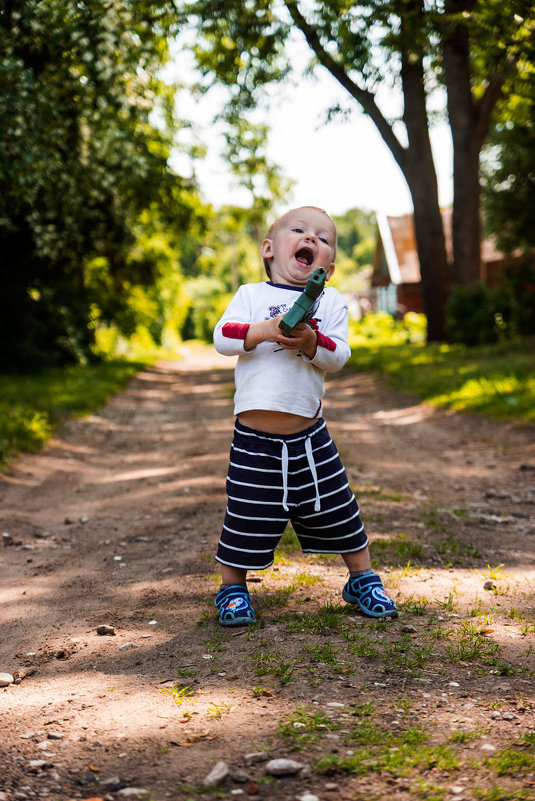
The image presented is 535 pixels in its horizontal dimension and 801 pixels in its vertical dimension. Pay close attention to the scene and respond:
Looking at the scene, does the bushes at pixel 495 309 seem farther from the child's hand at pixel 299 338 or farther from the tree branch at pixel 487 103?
the child's hand at pixel 299 338

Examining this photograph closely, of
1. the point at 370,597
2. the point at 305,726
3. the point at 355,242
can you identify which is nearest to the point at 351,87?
the point at 370,597

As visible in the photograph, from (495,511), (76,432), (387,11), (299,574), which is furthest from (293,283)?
(76,432)

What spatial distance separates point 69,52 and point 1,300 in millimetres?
10405

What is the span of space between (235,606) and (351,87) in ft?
46.8

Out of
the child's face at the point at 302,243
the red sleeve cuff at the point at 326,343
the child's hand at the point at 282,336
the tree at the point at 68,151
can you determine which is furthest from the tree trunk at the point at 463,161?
the child's hand at the point at 282,336

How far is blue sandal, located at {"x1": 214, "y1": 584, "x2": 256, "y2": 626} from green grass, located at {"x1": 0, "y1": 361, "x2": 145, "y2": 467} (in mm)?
4669

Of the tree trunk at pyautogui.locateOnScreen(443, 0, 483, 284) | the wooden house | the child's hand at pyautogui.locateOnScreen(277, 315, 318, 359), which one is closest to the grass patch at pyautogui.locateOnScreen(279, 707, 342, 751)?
the child's hand at pyautogui.locateOnScreen(277, 315, 318, 359)

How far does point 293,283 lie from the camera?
363cm

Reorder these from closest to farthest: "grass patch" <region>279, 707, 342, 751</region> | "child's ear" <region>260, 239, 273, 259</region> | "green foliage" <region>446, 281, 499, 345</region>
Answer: "grass patch" <region>279, 707, 342, 751</region> → "child's ear" <region>260, 239, 273, 259</region> → "green foliage" <region>446, 281, 499, 345</region>

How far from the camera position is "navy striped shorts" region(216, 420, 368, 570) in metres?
3.52

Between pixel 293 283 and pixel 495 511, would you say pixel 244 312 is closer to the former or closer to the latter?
pixel 293 283

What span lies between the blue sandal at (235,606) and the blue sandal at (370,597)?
0.49m

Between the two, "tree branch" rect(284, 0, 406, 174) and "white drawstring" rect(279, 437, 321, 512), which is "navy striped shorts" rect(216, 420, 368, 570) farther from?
"tree branch" rect(284, 0, 406, 174)

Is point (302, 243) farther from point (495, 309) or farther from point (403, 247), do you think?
point (403, 247)
